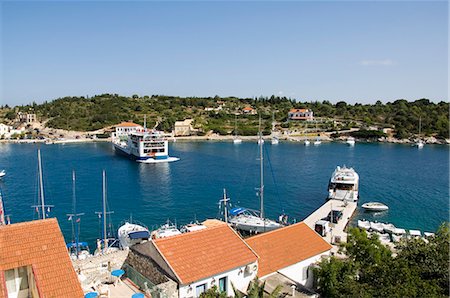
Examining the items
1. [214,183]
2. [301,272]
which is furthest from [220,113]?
[301,272]

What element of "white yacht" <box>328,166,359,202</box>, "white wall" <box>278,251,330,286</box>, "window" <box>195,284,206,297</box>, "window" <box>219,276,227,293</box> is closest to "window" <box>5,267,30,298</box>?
"window" <box>195,284,206,297</box>

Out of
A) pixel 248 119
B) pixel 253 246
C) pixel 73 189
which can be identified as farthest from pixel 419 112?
pixel 253 246

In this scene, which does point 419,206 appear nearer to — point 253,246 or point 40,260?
point 253,246

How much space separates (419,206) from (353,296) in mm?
32029

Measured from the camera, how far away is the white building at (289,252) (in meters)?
16.1

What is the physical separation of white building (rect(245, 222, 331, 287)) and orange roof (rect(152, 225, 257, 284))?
150 centimetres

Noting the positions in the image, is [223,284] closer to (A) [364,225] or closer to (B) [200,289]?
(B) [200,289]

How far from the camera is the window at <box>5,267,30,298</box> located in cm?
Result: 1052

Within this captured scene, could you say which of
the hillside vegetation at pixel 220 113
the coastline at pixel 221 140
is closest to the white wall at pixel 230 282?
the coastline at pixel 221 140

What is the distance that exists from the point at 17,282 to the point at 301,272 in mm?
12125

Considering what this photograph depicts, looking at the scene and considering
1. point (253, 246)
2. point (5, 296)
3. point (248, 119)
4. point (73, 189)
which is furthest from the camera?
point (248, 119)

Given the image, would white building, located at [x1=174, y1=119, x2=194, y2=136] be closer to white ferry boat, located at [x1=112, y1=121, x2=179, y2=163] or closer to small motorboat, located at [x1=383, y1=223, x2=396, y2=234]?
white ferry boat, located at [x1=112, y1=121, x2=179, y2=163]

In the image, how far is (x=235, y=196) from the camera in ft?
142

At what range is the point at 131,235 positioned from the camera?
25.6m
